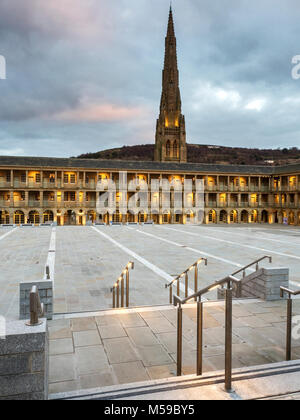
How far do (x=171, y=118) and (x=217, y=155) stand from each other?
9714 centimetres

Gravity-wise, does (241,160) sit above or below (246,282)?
above

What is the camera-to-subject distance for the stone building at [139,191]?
47.9 m

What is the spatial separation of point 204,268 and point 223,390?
424 inches

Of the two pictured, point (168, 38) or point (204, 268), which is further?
point (168, 38)

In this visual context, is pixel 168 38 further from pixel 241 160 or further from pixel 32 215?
pixel 241 160

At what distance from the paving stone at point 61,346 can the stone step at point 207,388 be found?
4.75ft

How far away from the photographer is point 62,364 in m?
4.55

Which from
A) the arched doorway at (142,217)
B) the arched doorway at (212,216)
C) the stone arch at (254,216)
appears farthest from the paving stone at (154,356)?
the stone arch at (254,216)

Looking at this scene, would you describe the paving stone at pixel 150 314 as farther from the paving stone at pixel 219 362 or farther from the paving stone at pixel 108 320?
the paving stone at pixel 219 362

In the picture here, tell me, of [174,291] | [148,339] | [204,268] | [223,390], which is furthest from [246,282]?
[204,268]

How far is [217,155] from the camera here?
565ft

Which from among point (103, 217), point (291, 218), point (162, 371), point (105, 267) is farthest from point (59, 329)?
→ point (291, 218)

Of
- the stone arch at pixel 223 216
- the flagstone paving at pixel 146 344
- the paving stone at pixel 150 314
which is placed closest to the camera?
the flagstone paving at pixel 146 344
